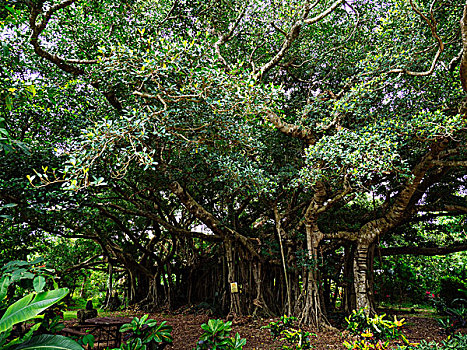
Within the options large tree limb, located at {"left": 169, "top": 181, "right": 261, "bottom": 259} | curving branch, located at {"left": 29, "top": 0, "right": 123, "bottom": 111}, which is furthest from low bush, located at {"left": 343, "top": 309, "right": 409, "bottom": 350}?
curving branch, located at {"left": 29, "top": 0, "right": 123, "bottom": 111}

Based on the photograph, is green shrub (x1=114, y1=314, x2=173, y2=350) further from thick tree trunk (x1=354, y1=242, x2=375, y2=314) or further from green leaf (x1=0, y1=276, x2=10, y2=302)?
thick tree trunk (x1=354, y1=242, x2=375, y2=314)

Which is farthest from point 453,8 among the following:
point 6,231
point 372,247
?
point 6,231

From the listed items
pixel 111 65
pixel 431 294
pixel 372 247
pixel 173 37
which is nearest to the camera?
pixel 111 65

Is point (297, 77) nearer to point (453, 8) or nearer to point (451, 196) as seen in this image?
point (453, 8)

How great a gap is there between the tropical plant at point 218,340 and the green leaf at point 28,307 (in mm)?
1118

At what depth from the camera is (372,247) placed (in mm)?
6270

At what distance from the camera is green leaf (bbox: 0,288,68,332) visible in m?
1.43

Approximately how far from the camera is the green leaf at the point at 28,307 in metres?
1.43

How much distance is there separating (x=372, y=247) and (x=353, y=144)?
3.09 m

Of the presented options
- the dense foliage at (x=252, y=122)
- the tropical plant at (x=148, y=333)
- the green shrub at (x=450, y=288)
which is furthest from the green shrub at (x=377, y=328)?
the green shrub at (x=450, y=288)

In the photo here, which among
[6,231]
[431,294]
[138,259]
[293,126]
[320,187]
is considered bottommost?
[431,294]

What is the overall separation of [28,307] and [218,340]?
1.39m

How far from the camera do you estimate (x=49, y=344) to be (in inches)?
59.3

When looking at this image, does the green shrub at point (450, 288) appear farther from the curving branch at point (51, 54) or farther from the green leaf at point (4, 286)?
the green leaf at point (4, 286)
